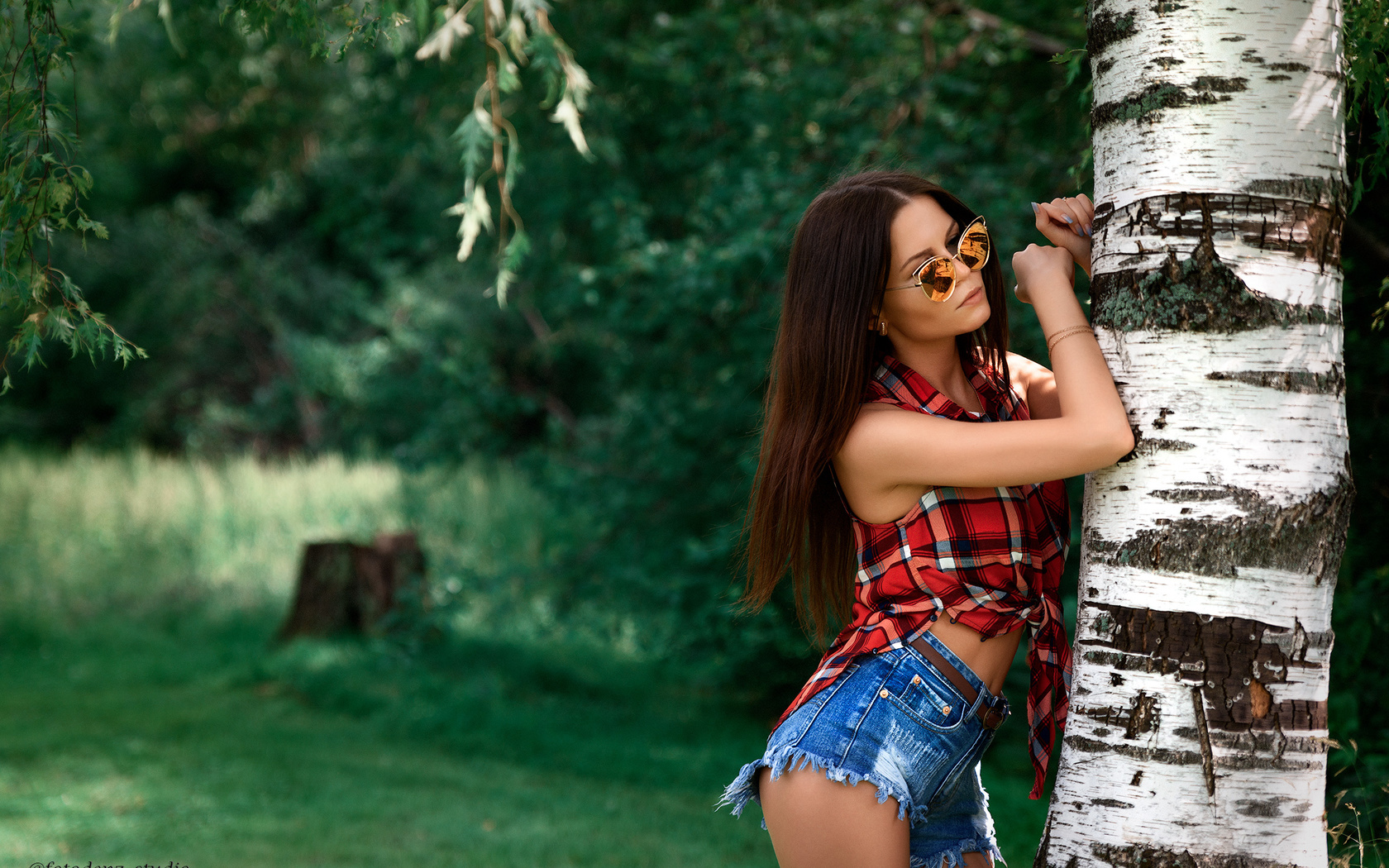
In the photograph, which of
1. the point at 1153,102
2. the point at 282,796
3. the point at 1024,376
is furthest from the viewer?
the point at 282,796

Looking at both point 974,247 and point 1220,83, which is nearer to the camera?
point 1220,83

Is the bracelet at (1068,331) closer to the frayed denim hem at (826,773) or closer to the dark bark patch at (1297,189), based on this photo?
the dark bark patch at (1297,189)

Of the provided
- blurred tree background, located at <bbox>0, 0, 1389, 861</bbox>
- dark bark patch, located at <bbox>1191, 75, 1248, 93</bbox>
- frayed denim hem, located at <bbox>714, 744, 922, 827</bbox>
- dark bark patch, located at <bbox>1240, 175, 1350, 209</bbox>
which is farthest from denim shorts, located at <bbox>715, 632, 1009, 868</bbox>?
blurred tree background, located at <bbox>0, 0, 1389, 861</bbox>

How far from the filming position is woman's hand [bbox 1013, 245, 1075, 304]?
194cm

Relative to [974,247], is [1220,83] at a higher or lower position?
higher

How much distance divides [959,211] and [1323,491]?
0.80m

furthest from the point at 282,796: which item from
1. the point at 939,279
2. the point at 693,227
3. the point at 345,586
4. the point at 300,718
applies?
the point at 939,279

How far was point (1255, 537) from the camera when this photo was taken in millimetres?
1713

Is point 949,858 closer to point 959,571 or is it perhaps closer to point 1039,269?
point 959,571

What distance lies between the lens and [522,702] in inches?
277

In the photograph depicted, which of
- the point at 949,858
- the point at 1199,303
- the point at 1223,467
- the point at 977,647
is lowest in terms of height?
the point at 949,858

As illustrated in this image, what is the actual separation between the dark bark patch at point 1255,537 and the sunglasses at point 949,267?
512 millimetres

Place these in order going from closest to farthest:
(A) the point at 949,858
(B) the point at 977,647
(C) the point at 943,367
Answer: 1. (B) the point at 977,647
2. (A) the point at 949,858
3. (C) the point at 943,367

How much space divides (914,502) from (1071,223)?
0.62 m
